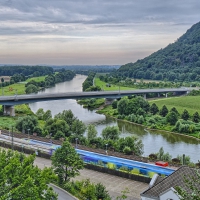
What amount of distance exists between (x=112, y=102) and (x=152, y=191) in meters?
40.1

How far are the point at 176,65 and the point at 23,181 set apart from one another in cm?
9335

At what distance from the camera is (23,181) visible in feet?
40.1

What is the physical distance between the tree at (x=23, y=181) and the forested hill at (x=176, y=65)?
245 ft

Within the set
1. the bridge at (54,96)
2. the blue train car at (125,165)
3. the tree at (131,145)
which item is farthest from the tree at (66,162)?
the bridge at (54,96)

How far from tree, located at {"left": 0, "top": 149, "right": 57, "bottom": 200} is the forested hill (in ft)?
245

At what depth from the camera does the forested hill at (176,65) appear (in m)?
89.5

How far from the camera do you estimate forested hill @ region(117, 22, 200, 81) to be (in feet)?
294

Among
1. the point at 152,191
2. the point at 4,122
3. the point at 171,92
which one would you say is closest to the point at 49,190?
the point at 152,191

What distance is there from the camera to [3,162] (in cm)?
1326

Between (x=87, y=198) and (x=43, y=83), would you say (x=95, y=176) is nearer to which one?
(x=87, y=198)

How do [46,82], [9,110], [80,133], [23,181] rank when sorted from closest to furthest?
[23,181]
[80,133]
[9,110]
[46,82]

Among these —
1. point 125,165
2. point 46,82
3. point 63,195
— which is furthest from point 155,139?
point 46,82

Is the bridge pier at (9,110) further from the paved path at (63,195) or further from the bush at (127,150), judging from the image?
the paved path at (63,195)

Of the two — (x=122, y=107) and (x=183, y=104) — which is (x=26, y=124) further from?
(x=183, y=104)
